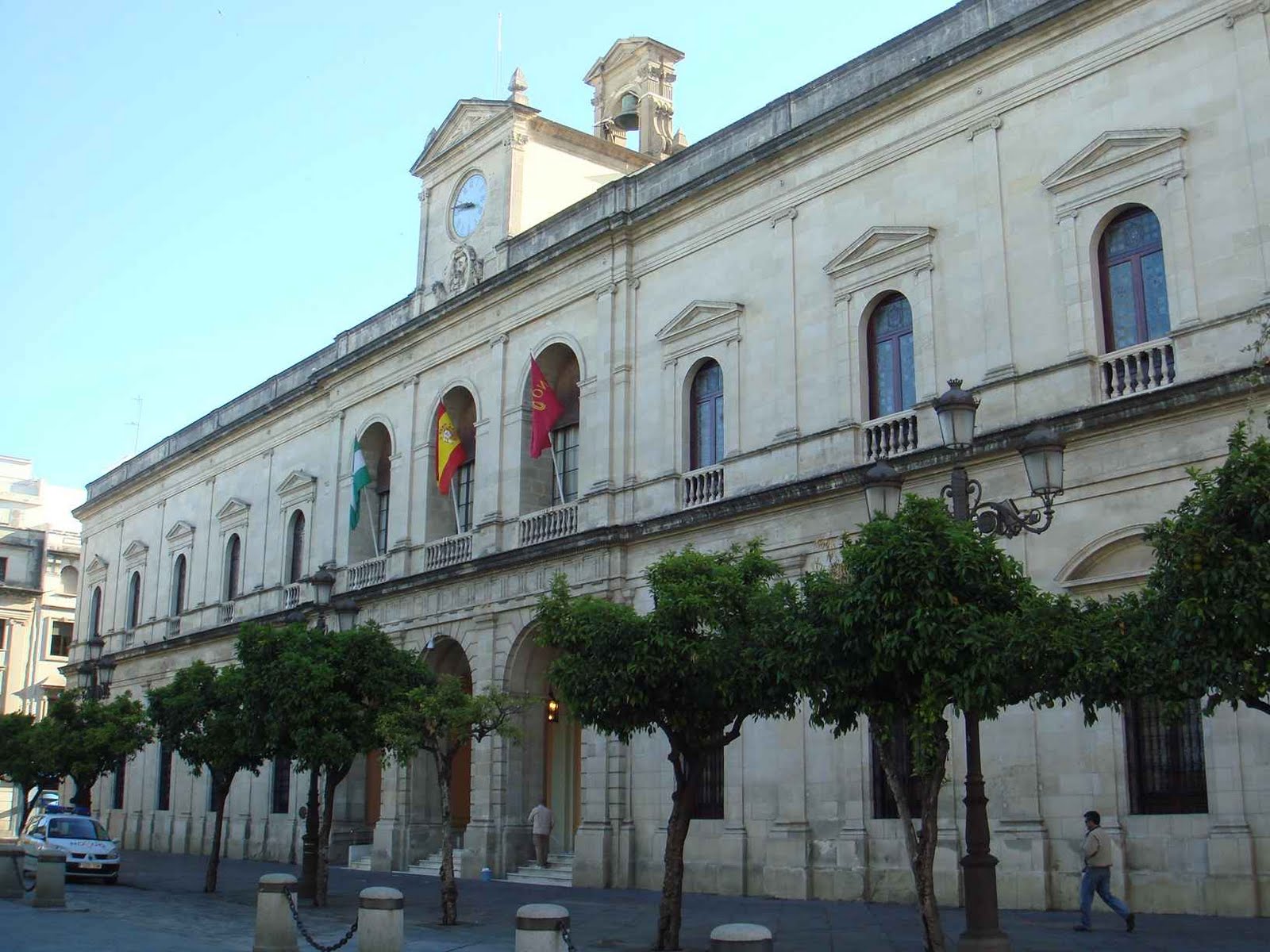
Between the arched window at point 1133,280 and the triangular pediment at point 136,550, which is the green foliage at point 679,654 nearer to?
the arched window at point 1133,280

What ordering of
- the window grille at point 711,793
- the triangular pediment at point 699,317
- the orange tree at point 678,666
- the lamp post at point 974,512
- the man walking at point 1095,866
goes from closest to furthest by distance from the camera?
the lamp post at point 974,512, the orange tree at point 678,666, the man walking at point 1095,866, the window grille at point 711,793, the triangular pediment at point 699,317

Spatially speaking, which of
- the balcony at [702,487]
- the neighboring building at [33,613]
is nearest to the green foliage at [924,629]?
the balcony at [702,487]

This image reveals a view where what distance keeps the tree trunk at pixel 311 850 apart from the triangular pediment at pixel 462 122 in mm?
15975

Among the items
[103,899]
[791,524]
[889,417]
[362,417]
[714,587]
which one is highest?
[362,417]

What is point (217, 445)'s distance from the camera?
43.4m

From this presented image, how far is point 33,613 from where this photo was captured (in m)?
66.4

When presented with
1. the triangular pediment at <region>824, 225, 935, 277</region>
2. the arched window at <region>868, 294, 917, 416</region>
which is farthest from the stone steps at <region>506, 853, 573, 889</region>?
the triangular pediment at <region>824, 225, 935, 277</region>

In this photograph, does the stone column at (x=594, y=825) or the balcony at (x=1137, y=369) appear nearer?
the balcony at (x=1137, y=369)

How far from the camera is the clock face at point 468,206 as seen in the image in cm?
3231

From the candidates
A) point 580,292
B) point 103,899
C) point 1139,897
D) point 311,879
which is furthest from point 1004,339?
point 103,899

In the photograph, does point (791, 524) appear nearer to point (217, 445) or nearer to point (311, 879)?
point (311, 879)

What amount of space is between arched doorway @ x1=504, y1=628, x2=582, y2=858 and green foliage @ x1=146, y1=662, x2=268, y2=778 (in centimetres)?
506

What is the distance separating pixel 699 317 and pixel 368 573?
488 inches

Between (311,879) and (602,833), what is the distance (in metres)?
5.17
